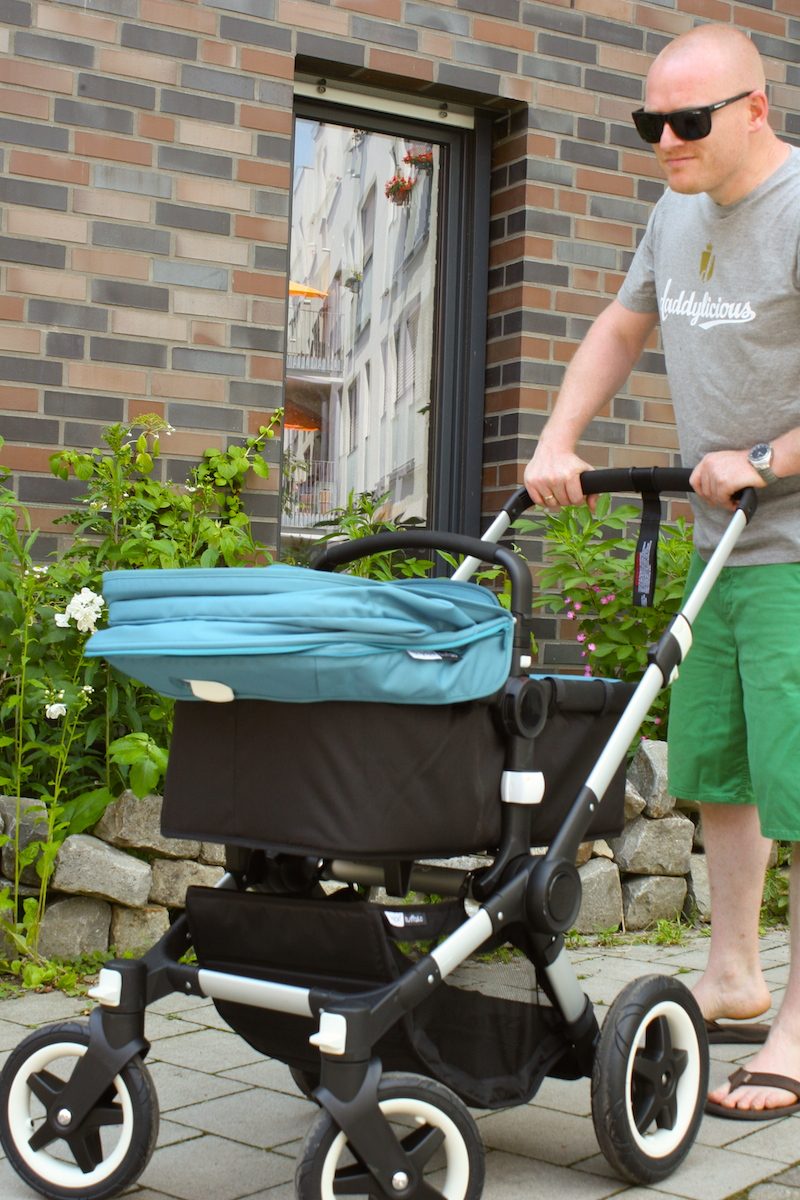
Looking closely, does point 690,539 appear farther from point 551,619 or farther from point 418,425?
point 418,425

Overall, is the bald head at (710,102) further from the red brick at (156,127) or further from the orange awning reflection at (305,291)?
the orange awning reflection at (305,291)

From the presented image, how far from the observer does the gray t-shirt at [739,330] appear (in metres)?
2.99

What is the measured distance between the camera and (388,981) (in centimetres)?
239

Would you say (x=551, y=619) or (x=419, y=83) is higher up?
(x=419, y=83)

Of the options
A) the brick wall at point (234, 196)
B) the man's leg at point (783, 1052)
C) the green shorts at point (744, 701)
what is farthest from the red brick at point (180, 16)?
the man's leg at point (783, 1052)

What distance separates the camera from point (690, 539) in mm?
5121

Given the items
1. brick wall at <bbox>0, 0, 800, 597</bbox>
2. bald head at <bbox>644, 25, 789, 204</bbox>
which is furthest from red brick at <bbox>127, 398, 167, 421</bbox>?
bald head at <bbox>644, 25, 789, 204</bbox>

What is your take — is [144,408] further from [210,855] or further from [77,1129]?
[77,1129]

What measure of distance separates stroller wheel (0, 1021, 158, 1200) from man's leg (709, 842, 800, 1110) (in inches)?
45.7

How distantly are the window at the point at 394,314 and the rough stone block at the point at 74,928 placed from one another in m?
1.88

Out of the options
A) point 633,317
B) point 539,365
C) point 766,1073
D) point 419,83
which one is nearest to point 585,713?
point 766,1073

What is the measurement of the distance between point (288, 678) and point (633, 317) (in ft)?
4.93

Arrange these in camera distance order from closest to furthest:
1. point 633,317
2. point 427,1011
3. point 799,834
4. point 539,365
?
point 427,1011 → point 799,834 → point 633,317 → point 539,365

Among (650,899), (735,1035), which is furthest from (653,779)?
(735,1035)
